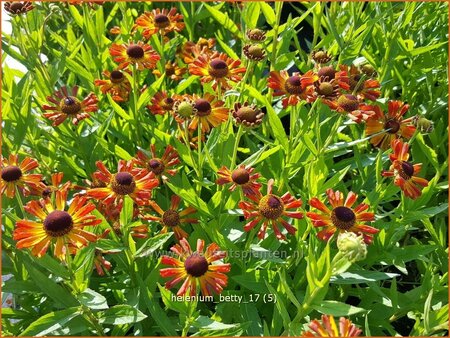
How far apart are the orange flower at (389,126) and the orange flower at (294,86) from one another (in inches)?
6.4

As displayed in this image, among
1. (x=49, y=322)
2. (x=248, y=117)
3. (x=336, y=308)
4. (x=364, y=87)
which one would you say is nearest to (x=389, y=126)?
(x=364, y=87)

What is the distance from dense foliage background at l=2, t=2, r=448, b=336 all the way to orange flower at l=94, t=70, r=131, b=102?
0.19 feet

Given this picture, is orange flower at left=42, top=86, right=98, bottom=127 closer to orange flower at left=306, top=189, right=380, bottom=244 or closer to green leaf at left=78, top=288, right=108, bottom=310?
green leaf at left=78, top=288, right=108, bottom=310

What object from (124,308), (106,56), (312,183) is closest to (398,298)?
(312,183)

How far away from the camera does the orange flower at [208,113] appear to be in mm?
1128

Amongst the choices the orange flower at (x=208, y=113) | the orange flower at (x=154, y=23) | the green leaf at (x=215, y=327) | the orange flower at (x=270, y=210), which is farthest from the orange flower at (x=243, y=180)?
the orange flower at (x=154, y=23)

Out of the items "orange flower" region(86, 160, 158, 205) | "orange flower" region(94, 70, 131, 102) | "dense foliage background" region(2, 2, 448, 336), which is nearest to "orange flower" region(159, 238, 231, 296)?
"dense foliage background" region(2, 2, 448, 336)

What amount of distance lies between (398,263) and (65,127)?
86cm

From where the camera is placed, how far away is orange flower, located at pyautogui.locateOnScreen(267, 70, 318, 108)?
1.10 meters

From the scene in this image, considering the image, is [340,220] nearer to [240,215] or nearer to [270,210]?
[270,210]

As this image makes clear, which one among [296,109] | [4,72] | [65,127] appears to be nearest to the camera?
[296,109]

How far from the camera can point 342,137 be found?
134 centimetres

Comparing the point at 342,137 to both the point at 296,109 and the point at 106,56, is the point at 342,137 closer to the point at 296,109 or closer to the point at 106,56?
the point at 296,109

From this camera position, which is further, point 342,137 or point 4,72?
point 4,72
